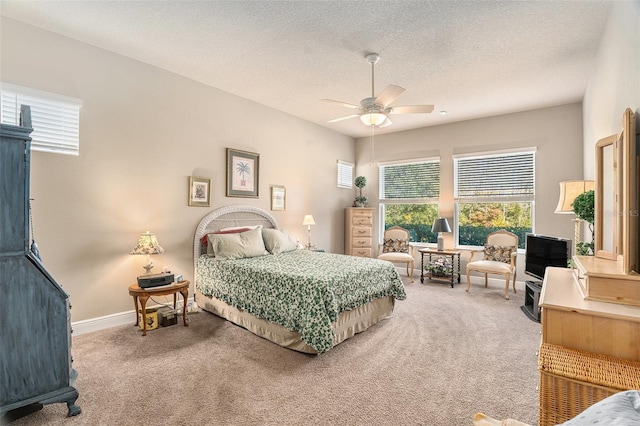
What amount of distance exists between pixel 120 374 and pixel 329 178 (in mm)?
4867

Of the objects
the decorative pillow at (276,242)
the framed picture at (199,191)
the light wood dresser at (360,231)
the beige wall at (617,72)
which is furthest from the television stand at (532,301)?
the framed picture at (199,191)

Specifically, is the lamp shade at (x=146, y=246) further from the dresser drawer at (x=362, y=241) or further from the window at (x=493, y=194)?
the window at (x=493, y=194)

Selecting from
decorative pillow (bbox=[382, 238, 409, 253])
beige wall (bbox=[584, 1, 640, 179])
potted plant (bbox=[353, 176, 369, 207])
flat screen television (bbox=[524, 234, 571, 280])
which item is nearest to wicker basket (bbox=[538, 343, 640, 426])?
beige wall (bbox=[584, 1, 640, 179])

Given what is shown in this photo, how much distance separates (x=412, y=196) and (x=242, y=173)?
363 centimetres

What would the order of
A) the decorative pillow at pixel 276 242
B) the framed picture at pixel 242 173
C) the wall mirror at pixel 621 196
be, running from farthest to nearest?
the framed picture at pixel 242 173 → the decorative pillow at pixel 276 242 → the wall mirror at pixel 621 196

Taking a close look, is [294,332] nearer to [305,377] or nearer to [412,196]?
[305,377]

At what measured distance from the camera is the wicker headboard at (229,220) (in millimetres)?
4188

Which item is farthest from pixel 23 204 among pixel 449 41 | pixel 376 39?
pixel 449 41

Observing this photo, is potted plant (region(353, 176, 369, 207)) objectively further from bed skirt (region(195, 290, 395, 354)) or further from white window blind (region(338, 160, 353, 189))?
bed skirt (region(195, 290, 395, 354))

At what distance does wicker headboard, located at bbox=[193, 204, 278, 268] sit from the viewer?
4188 millimetres

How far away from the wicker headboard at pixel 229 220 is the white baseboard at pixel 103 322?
0.92 m

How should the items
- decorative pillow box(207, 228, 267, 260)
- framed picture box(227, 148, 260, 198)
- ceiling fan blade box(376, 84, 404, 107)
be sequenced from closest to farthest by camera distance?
ceiling fan blade box(376, 84, 404, 107), decorative pillow box(207, 228, 267, 260), framed picture box(227, 148, 260, 198)

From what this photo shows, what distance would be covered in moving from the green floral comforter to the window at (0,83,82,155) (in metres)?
1.94

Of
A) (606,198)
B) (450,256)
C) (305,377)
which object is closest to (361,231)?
(450,256)
